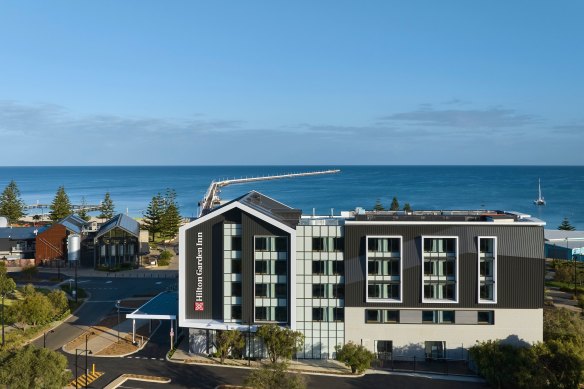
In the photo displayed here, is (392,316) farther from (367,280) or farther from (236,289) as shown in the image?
(236,289)

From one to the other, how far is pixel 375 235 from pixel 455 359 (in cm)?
1167

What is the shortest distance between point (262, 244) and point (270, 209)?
19.9ft

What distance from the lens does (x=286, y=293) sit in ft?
140

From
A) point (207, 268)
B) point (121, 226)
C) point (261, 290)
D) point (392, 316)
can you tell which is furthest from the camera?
point (121, 226)

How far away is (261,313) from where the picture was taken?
141 feet

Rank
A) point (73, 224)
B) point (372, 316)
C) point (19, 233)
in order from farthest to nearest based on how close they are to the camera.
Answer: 1. point (19, 233)
2. point (73, 224)
3. point (372, 316)

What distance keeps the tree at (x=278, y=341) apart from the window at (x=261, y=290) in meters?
3.19

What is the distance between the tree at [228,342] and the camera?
41062 mm

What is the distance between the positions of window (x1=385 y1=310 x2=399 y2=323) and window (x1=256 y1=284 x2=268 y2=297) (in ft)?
32.0

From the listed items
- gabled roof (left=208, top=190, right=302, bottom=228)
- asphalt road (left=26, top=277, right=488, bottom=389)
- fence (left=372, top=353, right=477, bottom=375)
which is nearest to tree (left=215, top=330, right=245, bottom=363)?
asphalt road (left=26, top=277, right=488, bottom=389)

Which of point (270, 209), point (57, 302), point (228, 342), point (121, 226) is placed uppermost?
point (270, 209)

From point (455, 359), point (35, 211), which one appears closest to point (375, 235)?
point (455, 359)

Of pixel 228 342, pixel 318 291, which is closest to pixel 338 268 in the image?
pixel 318 291

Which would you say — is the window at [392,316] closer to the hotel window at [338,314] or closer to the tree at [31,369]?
the hotel window at [338,314]
